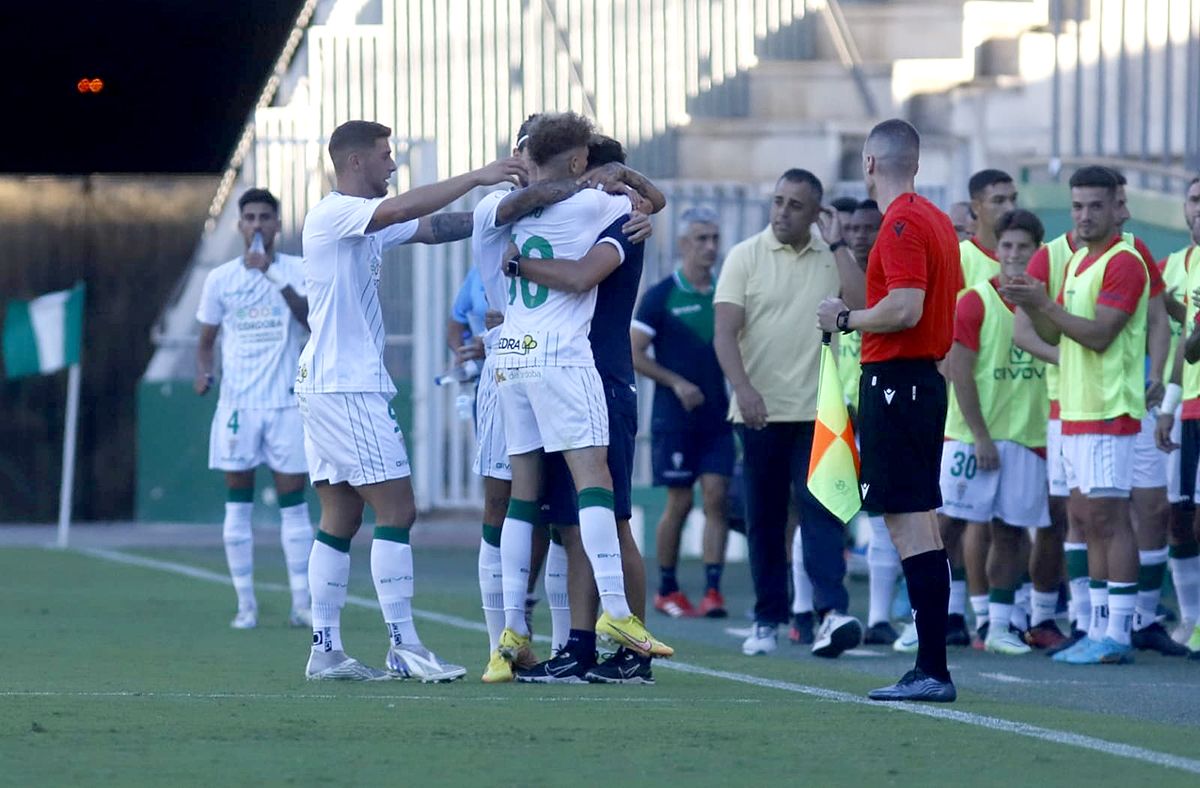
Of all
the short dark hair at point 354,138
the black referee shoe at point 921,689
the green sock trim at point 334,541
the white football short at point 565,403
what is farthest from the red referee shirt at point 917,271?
the green sock trim at point 334,541

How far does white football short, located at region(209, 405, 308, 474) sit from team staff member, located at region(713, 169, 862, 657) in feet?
7.40

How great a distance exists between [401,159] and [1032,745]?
40.7ft

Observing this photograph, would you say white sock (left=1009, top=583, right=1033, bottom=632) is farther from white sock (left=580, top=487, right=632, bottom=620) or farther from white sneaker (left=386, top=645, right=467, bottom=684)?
white sneaker (left=386, top=645, right=467, bottom=684)

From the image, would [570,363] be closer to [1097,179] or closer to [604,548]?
[604,548]

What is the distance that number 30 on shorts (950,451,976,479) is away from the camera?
10492mm

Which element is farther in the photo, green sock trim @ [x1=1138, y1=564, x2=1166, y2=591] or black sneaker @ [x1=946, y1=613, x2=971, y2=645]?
black sneaker @ [x1=946, y1=613, x2=971, y2=645]

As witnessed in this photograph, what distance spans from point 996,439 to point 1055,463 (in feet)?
1.62

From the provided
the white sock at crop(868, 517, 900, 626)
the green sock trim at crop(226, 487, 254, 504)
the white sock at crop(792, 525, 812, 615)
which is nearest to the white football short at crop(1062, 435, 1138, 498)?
the white sock at crop(868, 517, 900, 626)

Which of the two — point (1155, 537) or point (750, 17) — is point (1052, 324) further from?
point (750, 17)

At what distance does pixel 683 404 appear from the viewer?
1230 centimetres

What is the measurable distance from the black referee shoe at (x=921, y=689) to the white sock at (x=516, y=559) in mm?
1384

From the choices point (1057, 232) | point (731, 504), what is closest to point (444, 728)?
point (731, 504)

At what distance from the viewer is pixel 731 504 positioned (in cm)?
1313

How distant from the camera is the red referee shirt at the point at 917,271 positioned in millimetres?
7441
